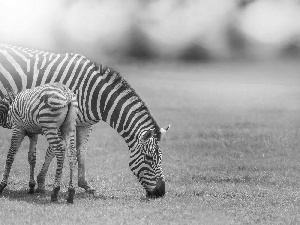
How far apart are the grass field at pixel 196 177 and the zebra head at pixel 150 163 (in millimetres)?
253

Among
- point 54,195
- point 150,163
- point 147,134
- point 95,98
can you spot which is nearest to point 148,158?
point 150,163

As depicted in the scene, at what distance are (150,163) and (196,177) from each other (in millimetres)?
2447

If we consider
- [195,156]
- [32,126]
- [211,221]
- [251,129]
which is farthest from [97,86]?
[251,129]

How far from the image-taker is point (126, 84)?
1159cm

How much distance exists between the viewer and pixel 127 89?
11.6m

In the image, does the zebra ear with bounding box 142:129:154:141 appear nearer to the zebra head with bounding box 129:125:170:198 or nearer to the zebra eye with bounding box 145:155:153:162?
the zebra head with bounding box 129:125:170:198

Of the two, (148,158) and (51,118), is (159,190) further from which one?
(51,118)

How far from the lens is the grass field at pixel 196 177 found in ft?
29.7

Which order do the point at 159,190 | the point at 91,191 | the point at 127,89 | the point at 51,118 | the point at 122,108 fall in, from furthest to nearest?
the point at 91,191 < the point at 127,89 < the point at 122,108 < the point at 159,190 < the point at 51,118

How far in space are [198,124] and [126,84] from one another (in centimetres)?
1175

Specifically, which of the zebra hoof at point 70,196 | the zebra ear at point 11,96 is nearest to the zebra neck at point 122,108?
the zebra ear at point 11,96

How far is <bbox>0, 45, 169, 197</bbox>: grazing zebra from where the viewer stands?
36.6 feet

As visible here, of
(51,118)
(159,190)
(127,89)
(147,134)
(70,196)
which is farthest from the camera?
(127,89)

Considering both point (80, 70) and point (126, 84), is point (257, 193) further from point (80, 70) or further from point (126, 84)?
point (80, 70)
